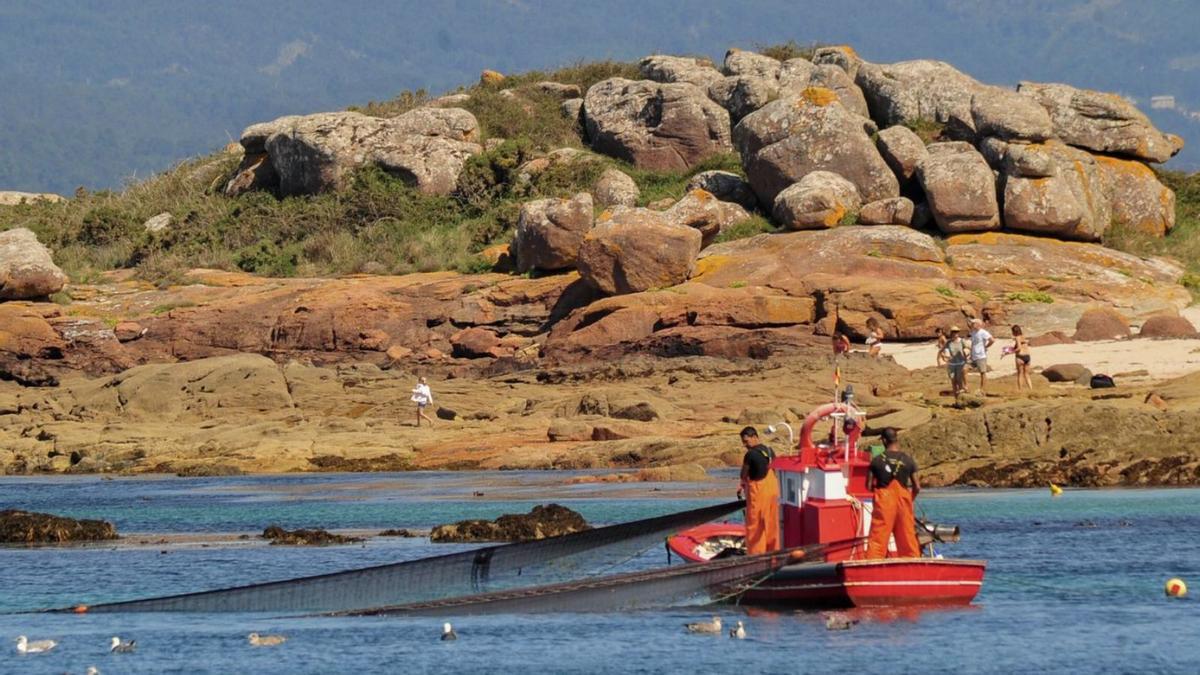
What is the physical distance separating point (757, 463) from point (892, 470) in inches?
59.0

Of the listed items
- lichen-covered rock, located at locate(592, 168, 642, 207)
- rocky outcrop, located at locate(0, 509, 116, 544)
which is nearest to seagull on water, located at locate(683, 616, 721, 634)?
rocky outcrop, located at locate(0, 509, 116, 544)

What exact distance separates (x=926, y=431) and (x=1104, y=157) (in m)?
25.1

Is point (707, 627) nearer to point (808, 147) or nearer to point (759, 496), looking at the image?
point (759, 496)

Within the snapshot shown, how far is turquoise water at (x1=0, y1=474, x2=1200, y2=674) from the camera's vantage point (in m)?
18.3

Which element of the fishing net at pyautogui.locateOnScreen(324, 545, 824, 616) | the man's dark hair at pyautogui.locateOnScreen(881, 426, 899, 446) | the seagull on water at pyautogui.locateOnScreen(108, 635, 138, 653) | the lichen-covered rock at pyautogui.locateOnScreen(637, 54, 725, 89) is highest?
the lichen-covered rock at pyautogui.locateOnScreen(637, 54, 725, 89)

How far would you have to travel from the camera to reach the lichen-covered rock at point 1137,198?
53.1 m

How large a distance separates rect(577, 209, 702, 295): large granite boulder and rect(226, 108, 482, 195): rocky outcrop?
14275mm

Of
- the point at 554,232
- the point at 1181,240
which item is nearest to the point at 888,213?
the point at 554,232

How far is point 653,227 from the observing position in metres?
48.2

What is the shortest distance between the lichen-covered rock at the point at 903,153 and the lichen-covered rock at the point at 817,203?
1.99 meters

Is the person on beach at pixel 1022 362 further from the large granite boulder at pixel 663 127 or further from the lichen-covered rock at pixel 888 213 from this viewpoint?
the large granite boulder at pixel 663 127

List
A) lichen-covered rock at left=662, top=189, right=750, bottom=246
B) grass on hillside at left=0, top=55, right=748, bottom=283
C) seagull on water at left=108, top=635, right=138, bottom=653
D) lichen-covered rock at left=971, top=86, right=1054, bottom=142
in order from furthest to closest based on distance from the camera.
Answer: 1. grass on hillside at left=0, top=55, right=748, bottom=283
2. lichen-covered rock at left=971, top=86, right=1054, bottom=142
3. lichen-covered rock at left=662, top=189, right=750, bottom=246
4. seagull on water at left=108, top=635, right=138, bottom=653

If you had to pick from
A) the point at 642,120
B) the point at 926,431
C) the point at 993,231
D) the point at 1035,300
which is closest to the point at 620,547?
the point at 926,431

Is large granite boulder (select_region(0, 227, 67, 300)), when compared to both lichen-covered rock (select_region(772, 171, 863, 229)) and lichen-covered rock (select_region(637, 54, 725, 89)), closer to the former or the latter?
lichen-covered rock (select_region(772, 171, 863, 229))
